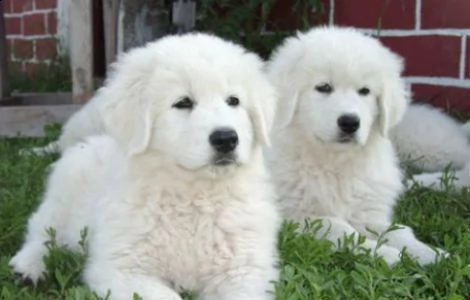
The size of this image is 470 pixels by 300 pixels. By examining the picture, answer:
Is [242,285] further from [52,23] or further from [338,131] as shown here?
[52,23]

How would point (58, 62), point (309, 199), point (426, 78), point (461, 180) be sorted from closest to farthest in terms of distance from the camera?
point (309, 199) < point (461, 180) < point (426, 78) < point (58, 62)

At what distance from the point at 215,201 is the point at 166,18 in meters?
3.29

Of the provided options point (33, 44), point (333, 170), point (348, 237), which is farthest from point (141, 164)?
point (33, 44)

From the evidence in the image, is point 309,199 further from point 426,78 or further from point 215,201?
point 426,78

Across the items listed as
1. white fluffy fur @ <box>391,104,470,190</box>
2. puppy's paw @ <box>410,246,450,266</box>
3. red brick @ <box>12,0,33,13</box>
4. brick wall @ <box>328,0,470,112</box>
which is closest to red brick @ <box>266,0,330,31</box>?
brick wall @ <box>328,0,470,112</box>

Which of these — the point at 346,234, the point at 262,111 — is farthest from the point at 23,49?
the point at 262,111

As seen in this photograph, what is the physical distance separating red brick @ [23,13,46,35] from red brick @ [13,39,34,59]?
16 centimetres

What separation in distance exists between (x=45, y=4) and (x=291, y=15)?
505 cm

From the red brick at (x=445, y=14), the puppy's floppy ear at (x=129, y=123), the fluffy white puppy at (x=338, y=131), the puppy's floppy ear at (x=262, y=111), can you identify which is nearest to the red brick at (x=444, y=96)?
the red brick at (x=445, y=14)

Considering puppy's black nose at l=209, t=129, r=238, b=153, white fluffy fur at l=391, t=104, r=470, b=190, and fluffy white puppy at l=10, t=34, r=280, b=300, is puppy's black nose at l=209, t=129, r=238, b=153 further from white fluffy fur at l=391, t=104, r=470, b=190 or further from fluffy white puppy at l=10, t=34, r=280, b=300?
white fluffy fur at l=391, t=104, r=470, b=190

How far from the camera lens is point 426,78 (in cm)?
691

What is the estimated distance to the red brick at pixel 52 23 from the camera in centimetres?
1128

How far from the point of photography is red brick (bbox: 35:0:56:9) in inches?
443

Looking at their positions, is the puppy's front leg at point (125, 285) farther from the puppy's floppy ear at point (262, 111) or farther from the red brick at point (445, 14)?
the red brick at point (445, 14)
